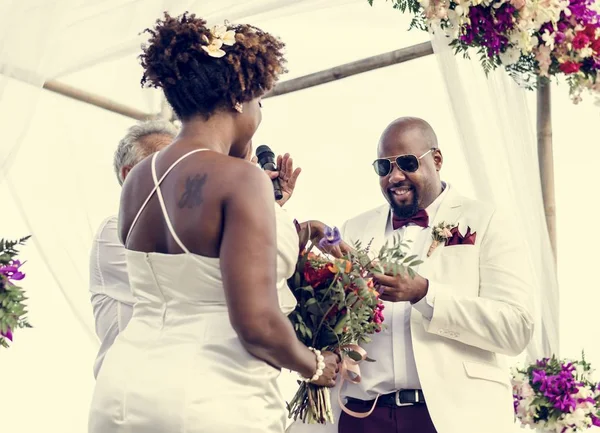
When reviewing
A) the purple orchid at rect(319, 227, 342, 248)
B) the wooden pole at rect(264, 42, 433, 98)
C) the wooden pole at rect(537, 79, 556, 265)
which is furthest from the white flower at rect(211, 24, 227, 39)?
the wooden pole at rect(264, 42, 433, 98)

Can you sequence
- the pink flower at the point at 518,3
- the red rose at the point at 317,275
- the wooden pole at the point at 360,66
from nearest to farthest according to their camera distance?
the red rose at the point at 317,275
the pink flower at the point at 518,3
the wooden pole at the point at 360,66

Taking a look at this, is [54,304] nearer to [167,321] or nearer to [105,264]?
[105,264]

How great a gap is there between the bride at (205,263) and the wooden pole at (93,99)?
10.1 ft

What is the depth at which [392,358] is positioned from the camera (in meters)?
4.26

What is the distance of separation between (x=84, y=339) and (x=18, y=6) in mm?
2453

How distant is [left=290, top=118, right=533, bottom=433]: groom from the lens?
13.6 feet

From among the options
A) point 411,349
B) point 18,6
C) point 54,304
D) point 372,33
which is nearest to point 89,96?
point 18,6

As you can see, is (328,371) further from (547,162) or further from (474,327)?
(547,162)

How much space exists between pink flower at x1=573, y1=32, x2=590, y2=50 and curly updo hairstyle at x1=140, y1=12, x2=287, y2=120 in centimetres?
208

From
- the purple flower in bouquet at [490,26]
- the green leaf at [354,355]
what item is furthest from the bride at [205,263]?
the purple flower in bouquet at [490,26]

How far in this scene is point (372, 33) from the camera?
6922 mm

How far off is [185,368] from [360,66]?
3577 mm

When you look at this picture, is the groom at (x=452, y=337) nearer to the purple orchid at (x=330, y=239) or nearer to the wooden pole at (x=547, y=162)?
the purple orchid at (x=330, y=239)

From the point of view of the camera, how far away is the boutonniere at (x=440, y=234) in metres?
4.43
